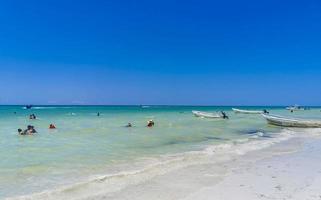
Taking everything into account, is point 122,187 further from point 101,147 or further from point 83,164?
point 101,147

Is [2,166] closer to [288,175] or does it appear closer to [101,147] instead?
[101,147]

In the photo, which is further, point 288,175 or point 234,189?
point 288,175

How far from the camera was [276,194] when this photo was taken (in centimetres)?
754

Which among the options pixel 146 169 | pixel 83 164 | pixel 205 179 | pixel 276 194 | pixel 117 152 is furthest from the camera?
pixel 117 152

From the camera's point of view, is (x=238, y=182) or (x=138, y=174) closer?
(x=238, y=182)

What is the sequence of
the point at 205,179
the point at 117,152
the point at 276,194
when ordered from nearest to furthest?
the point at 276,194, the point at 205,179, the point at 117,152

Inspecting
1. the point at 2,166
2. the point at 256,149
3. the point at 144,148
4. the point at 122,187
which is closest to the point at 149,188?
the point at 122,187

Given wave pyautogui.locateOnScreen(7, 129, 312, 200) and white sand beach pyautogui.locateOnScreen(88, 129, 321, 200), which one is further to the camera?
wave pyautogui.locateOnScreen(7, 129, 312, 200)

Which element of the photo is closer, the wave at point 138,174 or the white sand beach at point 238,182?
the white sand beach at point 238,182

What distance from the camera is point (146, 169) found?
1070cm

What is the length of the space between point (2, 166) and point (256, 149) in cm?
1055

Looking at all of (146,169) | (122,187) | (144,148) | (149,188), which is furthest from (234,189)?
(144,148)

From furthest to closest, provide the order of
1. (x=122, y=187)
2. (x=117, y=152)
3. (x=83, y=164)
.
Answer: (x=117, y=152) → (x=83, y=164) → (x=122, y=187)

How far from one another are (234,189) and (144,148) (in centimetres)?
851
